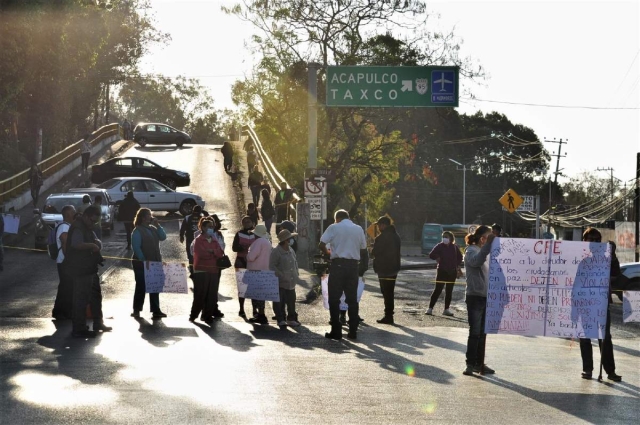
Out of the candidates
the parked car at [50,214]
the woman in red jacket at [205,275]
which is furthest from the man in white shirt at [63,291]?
the parked car at [50,214]

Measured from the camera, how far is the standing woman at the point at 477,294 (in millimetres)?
13656

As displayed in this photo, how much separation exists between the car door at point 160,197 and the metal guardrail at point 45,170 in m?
5.87

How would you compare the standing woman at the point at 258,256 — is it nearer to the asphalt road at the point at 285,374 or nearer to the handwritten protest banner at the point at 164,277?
the asphalt road at the point at 285,374

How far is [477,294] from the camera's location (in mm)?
13727

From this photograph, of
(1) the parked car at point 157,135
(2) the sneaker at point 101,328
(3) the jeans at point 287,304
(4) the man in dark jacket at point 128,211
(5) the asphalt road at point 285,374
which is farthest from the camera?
(1) the parked car at point 157,135

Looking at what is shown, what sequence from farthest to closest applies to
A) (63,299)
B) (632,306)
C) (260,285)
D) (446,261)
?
(446,261) → (260,285) → (63,299) → (632,306)

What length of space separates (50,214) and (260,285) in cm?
1559

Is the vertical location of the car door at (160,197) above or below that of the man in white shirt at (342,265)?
above

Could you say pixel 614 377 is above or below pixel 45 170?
below

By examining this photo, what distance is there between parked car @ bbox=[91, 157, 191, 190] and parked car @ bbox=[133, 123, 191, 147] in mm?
21700

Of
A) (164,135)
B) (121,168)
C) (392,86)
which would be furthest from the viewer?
(164,135)

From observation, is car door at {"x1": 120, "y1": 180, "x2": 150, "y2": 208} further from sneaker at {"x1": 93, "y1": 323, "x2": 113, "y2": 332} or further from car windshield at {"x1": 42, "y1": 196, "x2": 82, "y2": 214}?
sneaker at {"x1": 93, "y1": 323, "x2": 113, "y2": 332}

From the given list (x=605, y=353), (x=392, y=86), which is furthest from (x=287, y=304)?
(x=392, y=86)

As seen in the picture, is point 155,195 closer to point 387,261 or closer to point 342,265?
point 387,261
